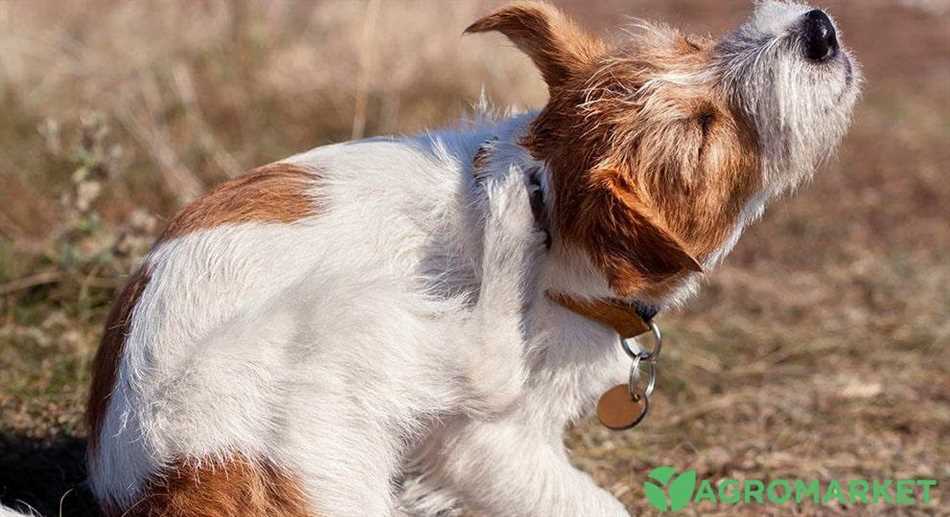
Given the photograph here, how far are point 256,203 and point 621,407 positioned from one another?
3.97ft

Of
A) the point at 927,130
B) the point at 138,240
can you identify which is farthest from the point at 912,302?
the point at 138,240

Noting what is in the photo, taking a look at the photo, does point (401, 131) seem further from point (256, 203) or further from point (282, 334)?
point (282, 334)

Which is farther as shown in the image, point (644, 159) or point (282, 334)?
point (644, 159)

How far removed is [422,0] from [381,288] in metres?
5.81

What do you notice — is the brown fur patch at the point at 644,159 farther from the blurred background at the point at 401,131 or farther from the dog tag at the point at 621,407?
the blurred background at the point at 401,131

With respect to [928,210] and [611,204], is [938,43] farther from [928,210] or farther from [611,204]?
[611,204]

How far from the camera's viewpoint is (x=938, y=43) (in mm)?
11195

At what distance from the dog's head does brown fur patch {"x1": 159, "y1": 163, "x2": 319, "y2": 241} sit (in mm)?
620

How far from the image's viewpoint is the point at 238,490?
276 centimetres

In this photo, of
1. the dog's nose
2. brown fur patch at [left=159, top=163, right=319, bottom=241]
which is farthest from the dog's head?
brown fur patch at [left=159, top=163, right=319, bottom=241]

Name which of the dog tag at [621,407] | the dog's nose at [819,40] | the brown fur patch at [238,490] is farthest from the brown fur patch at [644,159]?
the brown fur patch at [238,490]

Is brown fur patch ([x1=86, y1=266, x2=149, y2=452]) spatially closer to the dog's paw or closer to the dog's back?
the dog's back

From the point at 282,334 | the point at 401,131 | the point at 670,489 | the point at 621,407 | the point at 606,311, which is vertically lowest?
the point at 401,131

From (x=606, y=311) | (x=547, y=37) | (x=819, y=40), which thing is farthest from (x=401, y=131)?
(x=819, y=40)
